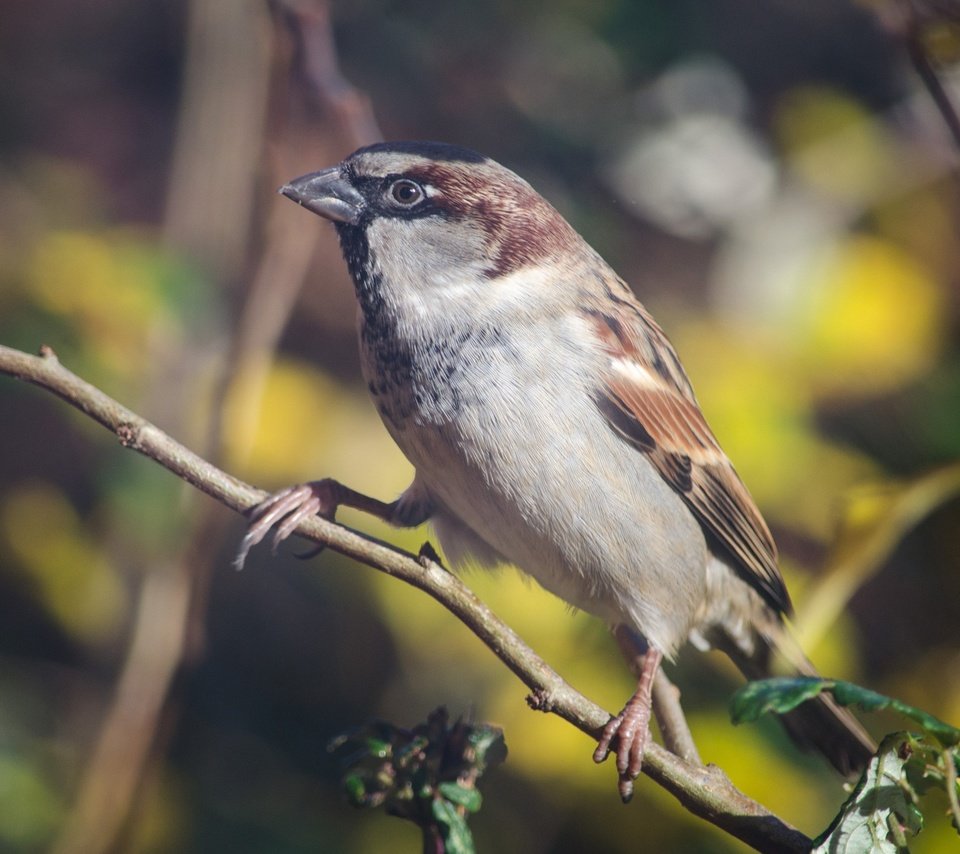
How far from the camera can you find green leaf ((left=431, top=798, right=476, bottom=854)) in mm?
1064

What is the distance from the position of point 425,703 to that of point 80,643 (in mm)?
725

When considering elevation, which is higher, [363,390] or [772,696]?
[363,390]

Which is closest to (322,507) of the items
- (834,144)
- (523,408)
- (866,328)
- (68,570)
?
(523,408)

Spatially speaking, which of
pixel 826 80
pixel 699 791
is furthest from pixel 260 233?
pixel 826 80

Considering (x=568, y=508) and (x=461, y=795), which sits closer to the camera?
(x=461, y=795)

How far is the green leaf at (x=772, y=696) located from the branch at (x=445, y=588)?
104mm

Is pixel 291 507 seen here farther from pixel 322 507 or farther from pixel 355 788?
pixel 355 788

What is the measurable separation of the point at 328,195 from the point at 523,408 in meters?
0.32

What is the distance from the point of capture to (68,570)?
2.23 meters

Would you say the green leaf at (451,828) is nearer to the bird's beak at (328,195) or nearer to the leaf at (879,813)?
the leaf at (879,813)

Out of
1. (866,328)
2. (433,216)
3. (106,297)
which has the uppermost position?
(866,328)

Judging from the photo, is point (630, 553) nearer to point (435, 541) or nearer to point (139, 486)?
point (435, 541)

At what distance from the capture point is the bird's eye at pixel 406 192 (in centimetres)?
137

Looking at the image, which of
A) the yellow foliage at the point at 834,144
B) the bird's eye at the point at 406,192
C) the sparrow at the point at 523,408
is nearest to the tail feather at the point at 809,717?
the sparrow at the point at 523,408
